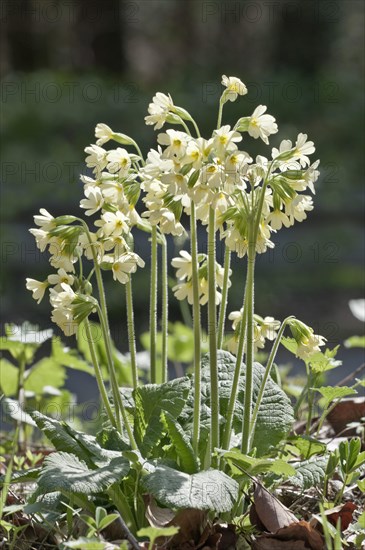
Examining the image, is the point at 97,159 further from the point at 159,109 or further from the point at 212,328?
the point at 212,328

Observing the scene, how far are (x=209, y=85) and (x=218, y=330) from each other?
9304 millimetres

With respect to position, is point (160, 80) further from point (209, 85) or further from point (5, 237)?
point (5, 237)

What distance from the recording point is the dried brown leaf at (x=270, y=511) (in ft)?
4.88

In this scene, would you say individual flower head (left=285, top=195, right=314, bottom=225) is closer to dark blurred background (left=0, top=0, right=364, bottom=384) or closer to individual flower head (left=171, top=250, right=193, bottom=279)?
individual flower head (left=171, top=250, right=193, bottom=279)

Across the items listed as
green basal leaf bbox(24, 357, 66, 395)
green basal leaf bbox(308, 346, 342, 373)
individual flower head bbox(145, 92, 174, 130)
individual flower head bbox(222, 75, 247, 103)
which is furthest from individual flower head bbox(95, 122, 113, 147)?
green basal leaf bbox(24, 357, 66, 395)

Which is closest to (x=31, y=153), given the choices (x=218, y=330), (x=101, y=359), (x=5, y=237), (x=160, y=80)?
(x=5, y=237)

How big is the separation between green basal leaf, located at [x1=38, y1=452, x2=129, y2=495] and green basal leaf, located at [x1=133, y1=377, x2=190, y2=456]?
5.7 inches

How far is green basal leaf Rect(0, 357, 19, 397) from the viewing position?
2.37 meters

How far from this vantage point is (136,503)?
5.04 ft

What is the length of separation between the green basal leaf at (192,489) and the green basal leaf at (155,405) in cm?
15

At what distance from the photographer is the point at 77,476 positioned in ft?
4.58

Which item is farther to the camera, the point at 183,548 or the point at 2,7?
the point at 2,7

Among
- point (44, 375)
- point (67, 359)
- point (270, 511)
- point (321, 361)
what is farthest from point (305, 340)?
point (44, 375)

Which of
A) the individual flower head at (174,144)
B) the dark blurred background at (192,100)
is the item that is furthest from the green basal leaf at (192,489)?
the dark blurred background at (192,100)
